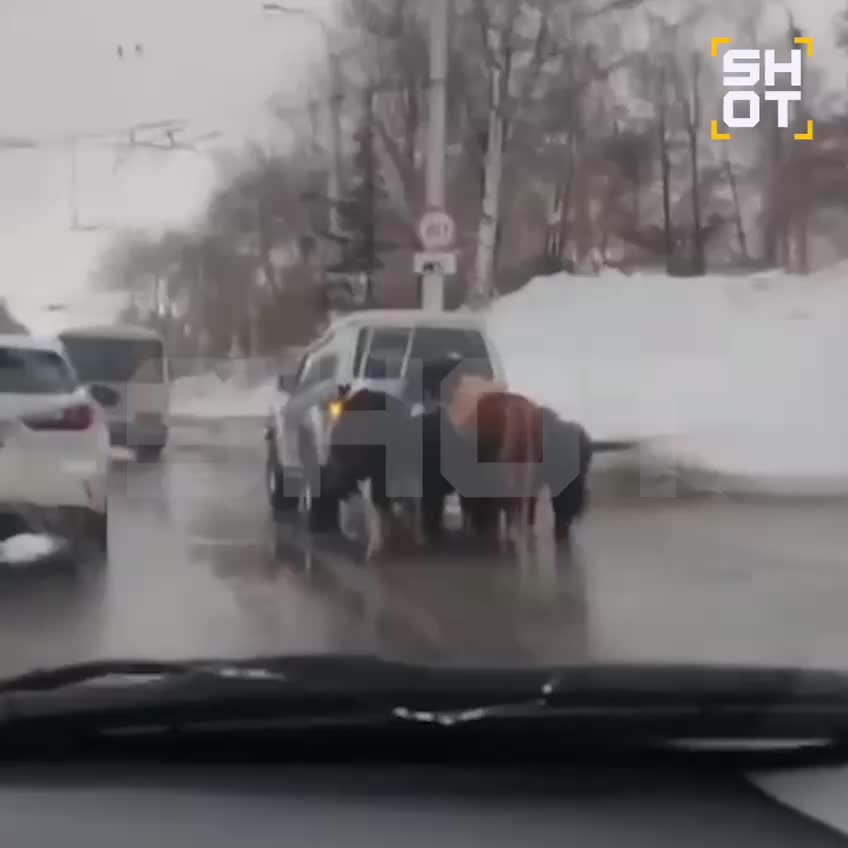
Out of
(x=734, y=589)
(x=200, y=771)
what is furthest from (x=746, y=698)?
(x=200, y=771)

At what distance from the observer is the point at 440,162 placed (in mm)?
1423

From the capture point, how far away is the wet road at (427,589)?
4.25ft

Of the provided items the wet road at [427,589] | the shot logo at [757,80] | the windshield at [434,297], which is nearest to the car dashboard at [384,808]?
the wet road at [427,589]

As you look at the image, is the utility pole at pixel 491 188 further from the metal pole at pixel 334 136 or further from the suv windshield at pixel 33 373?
the suv windshield at pixel 33 373

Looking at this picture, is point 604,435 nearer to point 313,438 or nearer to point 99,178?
point 313,438

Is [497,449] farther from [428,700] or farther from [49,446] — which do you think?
[49,446]

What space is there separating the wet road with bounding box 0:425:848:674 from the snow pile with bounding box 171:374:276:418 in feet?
0.09

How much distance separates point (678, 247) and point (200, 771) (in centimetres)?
86

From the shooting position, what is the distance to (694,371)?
1.46 metres

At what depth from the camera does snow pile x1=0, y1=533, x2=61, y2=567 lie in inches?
53.5

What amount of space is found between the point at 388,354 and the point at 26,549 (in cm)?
48

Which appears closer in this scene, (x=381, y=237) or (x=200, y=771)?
(x=200, y=771)

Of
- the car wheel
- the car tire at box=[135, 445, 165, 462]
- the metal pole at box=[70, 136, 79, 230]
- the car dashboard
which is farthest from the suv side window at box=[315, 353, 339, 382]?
the car dashboard

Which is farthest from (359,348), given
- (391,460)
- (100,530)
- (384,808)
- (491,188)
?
(384,808)
